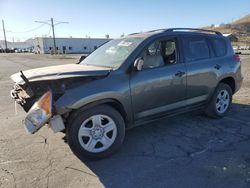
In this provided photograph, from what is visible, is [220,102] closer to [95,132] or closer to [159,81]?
[159,81]

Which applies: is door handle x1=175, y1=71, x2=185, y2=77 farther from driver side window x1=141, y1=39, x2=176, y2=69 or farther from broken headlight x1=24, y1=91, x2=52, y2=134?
broken headlight x1=24, y1=91, x2=52, y2=134

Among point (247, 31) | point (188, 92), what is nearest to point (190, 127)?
point (188, 92)

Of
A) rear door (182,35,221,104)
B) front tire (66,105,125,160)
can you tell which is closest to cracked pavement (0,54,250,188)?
front tire (66,105,125,160)

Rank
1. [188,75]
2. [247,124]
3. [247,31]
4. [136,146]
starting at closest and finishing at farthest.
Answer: [136,146]
[188,75]
[247,124]
[247,31]

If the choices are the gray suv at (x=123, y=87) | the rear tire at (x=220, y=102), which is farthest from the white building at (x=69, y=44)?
the gray suv at (x=123, y=87)

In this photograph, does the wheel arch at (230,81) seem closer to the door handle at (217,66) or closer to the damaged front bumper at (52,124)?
the door handle at (217,66)

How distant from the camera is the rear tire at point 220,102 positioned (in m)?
5.71

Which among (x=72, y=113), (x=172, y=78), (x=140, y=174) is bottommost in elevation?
(x=140, y=174)

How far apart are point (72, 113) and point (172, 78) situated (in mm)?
1897

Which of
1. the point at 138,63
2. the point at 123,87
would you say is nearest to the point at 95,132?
the point at 123,87

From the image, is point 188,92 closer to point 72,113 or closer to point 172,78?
point 172,78

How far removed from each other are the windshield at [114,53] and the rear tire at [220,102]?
7.02 feet

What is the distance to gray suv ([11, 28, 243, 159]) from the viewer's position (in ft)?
12.5

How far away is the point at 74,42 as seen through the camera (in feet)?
283
